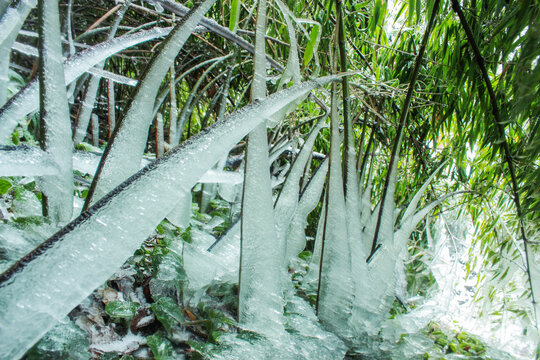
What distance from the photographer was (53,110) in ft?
0.95

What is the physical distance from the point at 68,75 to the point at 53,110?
126 mm

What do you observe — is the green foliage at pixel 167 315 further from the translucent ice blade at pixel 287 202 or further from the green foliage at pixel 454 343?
the green foliage at pixel 454 343

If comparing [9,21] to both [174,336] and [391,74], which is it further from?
[391,74]

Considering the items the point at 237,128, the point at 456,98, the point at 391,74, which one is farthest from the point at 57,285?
the point at 391,74

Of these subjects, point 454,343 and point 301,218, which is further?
point 454,343

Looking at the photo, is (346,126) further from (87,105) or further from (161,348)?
(87,105)

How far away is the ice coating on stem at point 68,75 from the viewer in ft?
1.00

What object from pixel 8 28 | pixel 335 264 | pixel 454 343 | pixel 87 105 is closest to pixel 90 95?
pixel 87 105

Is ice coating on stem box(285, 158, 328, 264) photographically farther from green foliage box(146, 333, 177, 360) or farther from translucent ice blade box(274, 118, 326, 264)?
green foliage box(146, 333, 177, 360)

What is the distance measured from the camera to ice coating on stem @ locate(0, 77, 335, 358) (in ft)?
0.41

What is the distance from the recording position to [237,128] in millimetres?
247

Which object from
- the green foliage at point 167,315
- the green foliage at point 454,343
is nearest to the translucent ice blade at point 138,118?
the green foliage at point 167,315

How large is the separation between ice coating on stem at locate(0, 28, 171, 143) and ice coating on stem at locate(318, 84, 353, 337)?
35cm

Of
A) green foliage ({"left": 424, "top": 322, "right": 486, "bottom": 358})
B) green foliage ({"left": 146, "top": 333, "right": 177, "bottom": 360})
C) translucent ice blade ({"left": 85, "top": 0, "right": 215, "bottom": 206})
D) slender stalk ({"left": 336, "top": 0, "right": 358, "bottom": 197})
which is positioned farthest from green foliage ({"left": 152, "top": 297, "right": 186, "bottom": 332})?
green foliage ({"left": 424, "top": 322, "right": 486, "bottom": 358})
